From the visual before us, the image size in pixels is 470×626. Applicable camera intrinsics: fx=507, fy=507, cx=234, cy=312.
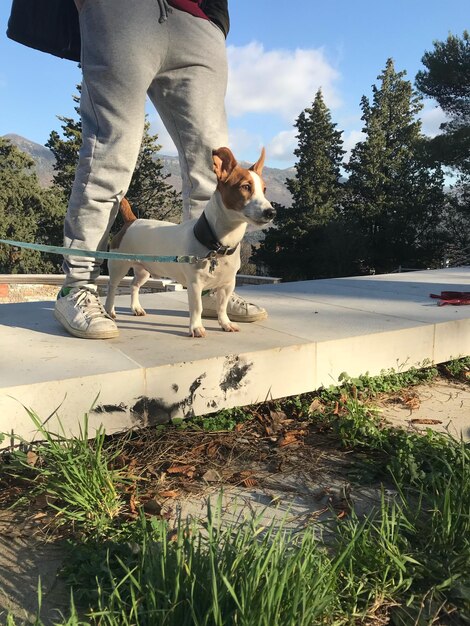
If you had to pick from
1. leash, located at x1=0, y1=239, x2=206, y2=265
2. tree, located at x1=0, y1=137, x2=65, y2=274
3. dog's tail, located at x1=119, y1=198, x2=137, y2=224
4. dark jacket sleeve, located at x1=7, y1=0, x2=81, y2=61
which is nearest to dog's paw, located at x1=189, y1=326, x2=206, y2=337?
leash, located at x1=0, y1=239, x2=206, y2=265

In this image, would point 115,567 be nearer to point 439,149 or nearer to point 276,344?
point 276,344

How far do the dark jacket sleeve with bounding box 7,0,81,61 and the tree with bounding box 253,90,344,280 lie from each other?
971 inches

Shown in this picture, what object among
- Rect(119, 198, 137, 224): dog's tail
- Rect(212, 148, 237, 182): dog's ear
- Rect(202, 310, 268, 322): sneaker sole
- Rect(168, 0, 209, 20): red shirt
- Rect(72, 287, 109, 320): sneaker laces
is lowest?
Rect(202, 310, 268, 322): sneaker sole

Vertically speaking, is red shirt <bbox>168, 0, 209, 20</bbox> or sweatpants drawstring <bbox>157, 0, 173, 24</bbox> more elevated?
red shirt <bbox>168, 0, 209, 20</bbox>

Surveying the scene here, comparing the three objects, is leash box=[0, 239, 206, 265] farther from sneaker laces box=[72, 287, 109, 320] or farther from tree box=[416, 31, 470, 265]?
tree box=[416, 31, 470, 265]

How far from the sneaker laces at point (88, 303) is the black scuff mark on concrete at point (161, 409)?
0.62m

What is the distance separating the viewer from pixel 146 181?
27.7 meters

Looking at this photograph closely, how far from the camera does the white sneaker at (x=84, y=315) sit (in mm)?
2195

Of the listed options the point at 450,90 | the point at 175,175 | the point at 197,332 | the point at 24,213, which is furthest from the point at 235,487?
→ the point at 175,175

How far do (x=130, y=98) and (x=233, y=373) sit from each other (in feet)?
4.04

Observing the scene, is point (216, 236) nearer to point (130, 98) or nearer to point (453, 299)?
point (130, 98)

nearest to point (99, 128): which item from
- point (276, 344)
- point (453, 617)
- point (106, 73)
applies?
point (106, 73)

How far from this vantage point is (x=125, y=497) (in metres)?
1.45

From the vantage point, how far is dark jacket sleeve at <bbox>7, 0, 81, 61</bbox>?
238 centimetres
